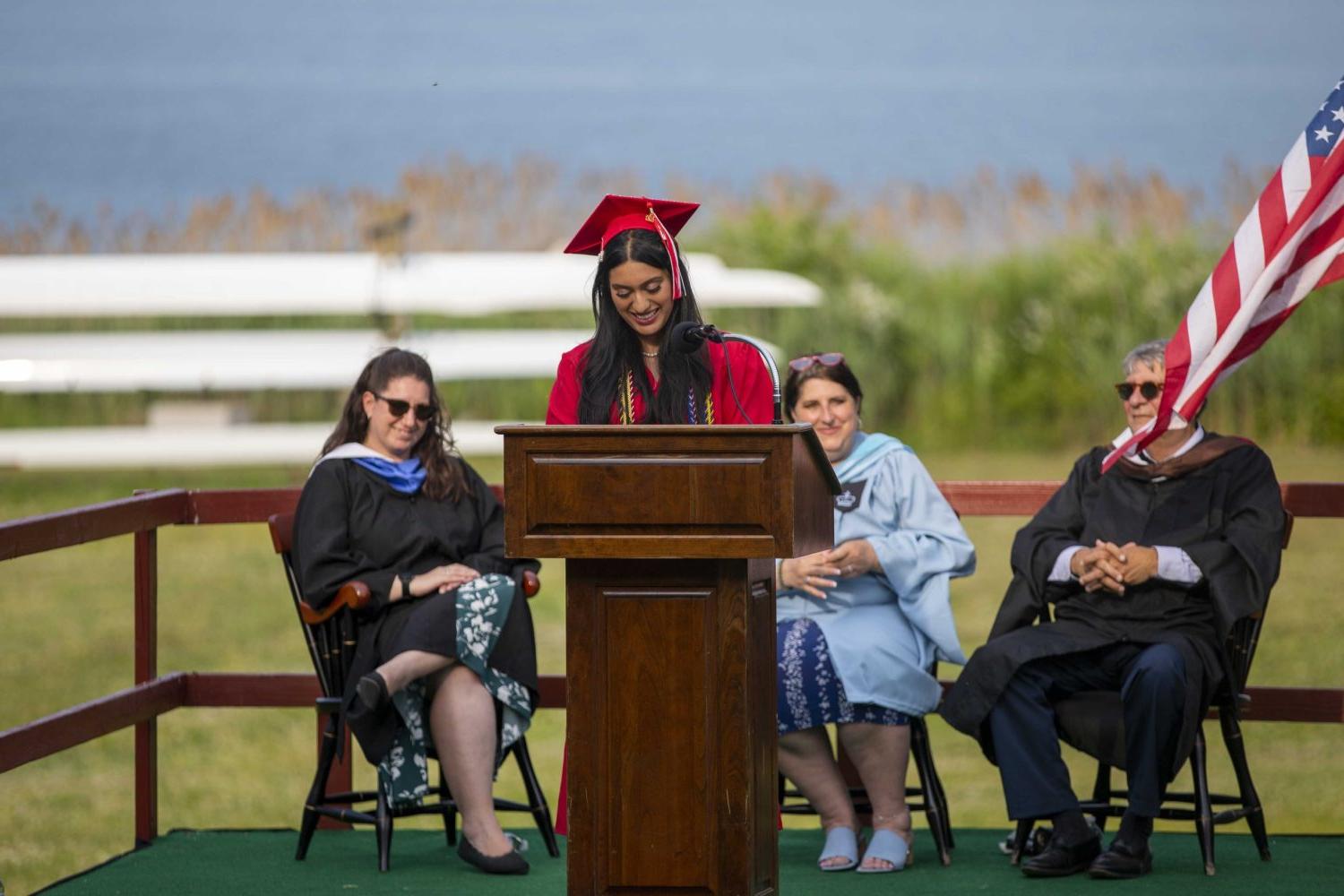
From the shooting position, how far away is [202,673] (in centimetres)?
581

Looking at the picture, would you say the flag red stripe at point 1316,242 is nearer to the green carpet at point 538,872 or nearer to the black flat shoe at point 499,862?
the green carpet at point 538,872

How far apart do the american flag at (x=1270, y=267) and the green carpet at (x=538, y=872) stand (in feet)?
3.80

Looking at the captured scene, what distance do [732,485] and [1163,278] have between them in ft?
72.3

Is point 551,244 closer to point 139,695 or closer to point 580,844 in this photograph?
point 139,695

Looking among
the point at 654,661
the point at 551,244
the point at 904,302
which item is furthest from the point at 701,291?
the point at 654,661

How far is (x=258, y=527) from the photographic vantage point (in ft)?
72.9

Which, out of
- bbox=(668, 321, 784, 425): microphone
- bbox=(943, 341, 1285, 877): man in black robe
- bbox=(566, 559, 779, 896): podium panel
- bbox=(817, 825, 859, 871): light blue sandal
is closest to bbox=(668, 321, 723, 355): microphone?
bbox=(668, 321, 784, 425): microphone

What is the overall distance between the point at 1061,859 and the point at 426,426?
1.99m

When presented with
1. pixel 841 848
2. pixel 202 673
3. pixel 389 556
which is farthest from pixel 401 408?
pixel 841 848

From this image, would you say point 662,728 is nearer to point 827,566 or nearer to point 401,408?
point 827,566

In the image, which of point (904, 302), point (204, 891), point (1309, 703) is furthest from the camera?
point (904, 302)

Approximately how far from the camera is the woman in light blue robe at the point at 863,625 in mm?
5156

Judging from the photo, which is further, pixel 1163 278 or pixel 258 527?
pixel 1163 278

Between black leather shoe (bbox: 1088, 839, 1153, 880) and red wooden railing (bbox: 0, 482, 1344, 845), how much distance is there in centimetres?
68
